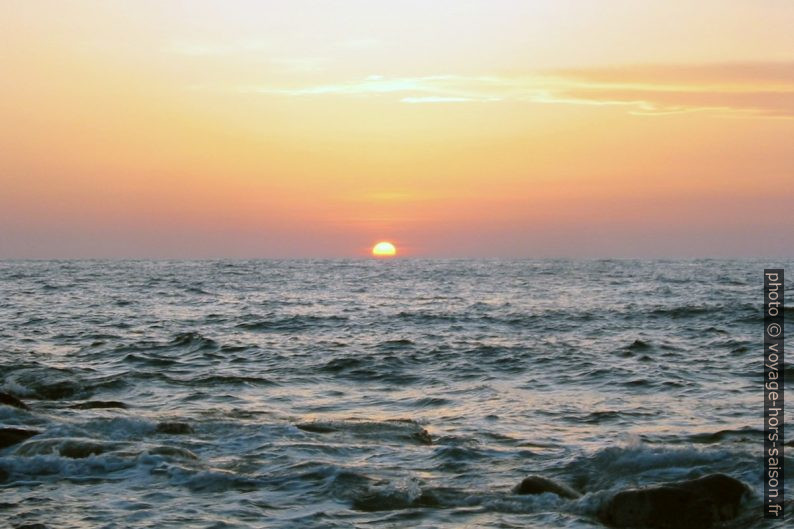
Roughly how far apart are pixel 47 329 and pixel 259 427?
16440mm

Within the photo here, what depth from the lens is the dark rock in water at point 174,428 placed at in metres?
12.6

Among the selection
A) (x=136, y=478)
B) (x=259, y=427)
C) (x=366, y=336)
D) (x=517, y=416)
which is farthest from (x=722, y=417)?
(x=366, y=336)

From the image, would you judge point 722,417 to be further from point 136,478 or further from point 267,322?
point 267,322

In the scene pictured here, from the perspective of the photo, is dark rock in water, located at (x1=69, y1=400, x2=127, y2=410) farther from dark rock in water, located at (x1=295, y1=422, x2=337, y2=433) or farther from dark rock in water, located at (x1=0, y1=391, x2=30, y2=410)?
dark rock in water, located at (x1=295, y1=422, x2=337, y2=433)

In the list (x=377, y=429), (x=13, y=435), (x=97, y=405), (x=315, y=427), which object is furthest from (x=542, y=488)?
(x=97, y=405)

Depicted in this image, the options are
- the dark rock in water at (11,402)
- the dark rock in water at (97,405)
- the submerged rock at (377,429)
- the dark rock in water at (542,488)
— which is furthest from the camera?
the dark rock in water at (97,405)

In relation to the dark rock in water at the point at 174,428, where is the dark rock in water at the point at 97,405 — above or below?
below

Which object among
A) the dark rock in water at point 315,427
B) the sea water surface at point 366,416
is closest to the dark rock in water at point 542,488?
the sea water surface at point 366,416

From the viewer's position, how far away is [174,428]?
12695mm

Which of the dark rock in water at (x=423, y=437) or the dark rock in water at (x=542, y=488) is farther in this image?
the dark rock in water at (x=423, y=437)

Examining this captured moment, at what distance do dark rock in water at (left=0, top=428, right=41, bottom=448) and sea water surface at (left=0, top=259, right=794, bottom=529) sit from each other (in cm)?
18

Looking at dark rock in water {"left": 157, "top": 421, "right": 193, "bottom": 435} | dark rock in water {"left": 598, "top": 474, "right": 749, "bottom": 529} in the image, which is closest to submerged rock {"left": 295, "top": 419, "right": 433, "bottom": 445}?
dark rock in water {"left": 157, "top": 421, "right": 193, "bottom": 435}

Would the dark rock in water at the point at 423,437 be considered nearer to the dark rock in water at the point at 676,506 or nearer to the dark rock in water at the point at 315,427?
the dark rock in water at the point at 315,427

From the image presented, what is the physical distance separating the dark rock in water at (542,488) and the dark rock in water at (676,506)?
0.63 metres
